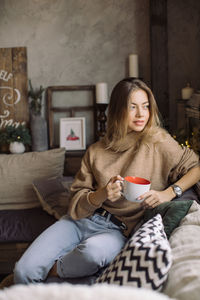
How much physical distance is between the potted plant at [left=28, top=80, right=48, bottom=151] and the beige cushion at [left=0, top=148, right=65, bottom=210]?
56 centimetres

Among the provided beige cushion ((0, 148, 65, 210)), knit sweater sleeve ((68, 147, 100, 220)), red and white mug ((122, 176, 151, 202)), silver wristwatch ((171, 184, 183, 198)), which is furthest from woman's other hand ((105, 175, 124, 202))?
beige cushion ((0, 148, 65, 210))

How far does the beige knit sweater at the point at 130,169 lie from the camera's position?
1581 mm

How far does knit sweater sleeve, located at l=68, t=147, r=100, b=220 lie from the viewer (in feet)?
5.11

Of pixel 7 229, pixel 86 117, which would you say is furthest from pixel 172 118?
pixel 7 229

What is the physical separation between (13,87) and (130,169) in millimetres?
1897

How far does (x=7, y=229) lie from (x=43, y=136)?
3.71 ft

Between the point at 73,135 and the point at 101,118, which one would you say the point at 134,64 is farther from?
the point at 73,135

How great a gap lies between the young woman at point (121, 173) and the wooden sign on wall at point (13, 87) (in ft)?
5.20

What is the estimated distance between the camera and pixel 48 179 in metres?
2.35

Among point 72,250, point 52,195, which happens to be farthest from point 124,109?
point 52,195

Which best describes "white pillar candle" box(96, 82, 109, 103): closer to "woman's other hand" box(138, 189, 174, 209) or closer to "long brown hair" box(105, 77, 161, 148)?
"long brown hair" box(105, 77, 161, 148)

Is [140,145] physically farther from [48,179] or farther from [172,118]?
[172,118]

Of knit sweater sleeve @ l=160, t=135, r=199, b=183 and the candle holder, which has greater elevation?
the candle holder

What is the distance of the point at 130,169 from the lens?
1604 millimetres
